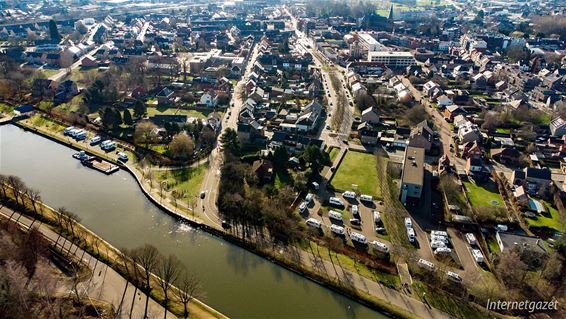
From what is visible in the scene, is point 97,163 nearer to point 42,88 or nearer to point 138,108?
point 138,108

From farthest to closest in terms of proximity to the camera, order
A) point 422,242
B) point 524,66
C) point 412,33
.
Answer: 1. point 412,33
2. point 524,66
3. point 422,242

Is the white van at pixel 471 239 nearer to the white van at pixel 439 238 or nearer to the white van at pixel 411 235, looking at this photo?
the white van at pixel 439 238

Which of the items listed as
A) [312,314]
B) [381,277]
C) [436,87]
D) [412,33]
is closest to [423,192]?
[381,277]

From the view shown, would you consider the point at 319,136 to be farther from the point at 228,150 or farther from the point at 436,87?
the point at 436,87

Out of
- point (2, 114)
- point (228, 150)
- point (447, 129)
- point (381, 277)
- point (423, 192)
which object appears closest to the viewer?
point (381, 277)

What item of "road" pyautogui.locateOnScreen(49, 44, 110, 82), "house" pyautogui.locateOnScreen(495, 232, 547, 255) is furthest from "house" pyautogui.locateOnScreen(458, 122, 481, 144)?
"road" pyautogui.locateOnScreen(49, 44, 110, 82)

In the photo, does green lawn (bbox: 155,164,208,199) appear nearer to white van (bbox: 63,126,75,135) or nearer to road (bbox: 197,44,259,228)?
road (bbox: 197,44,259,228)

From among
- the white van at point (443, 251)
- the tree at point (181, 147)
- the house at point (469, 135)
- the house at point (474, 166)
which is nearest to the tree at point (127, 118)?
the tree at point (181, 147)
